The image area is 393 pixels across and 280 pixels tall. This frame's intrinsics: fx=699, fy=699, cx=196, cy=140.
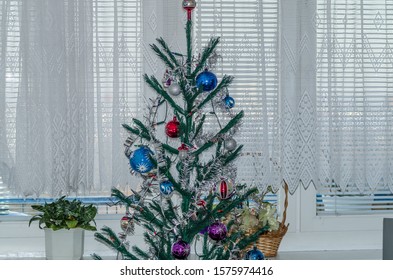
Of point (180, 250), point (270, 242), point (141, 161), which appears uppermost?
point (141, 161)

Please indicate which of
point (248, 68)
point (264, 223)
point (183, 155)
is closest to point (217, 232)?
point (183, 155)

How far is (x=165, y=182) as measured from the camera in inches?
63.5

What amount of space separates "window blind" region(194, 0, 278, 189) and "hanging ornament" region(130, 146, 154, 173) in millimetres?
901

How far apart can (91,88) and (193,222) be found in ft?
3.12

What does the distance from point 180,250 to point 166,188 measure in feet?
0.48

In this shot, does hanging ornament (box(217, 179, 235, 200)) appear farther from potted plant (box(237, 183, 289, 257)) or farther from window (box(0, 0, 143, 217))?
window (box(0, 0, 143, 217))

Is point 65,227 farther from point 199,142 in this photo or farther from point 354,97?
point 354,97

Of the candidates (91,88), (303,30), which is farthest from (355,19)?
(91,88)

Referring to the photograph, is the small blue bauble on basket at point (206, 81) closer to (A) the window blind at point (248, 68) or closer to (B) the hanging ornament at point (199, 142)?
(B) the hanging ornament at point (199, 142)

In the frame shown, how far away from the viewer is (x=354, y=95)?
252 centimetres

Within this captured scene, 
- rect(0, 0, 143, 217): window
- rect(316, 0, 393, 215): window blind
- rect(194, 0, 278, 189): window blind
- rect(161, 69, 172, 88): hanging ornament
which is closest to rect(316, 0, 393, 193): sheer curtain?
rect(316, 0, 393, 215): window blind

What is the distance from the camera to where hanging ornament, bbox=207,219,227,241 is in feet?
5.34

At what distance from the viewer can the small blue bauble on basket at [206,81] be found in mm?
1639
